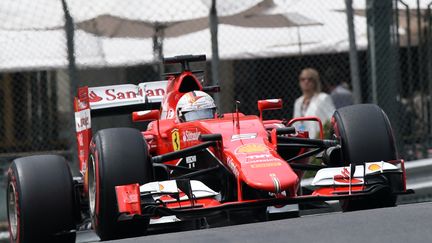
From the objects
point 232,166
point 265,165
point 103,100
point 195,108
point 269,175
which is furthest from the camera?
point 103,100

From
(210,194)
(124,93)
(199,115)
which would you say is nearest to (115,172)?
(210,194)

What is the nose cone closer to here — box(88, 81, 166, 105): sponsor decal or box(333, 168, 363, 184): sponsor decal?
box(333, 168, 363, 184): sponsor decal

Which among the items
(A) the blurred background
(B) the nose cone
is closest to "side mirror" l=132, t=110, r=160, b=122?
(B) the nose cone

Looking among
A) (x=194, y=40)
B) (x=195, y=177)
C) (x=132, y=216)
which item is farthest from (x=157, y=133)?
(x=194, y=40)

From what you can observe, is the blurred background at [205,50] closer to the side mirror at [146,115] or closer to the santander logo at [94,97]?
the santander logo at [94,97]

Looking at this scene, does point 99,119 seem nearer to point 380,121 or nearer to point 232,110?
point 232,110

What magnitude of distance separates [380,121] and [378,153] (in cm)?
25

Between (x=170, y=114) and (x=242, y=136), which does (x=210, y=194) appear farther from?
(x=170, y=114)

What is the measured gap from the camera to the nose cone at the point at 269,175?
8234 millimetres

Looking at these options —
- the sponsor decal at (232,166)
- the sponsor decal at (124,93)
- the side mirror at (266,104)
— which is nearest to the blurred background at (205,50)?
the sponsor decal at (124,93)

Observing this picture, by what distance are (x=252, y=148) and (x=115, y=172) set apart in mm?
976

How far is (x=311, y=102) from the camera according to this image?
44.8ft

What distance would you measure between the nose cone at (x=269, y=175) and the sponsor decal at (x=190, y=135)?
0.96m

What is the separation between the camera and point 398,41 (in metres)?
13.6
